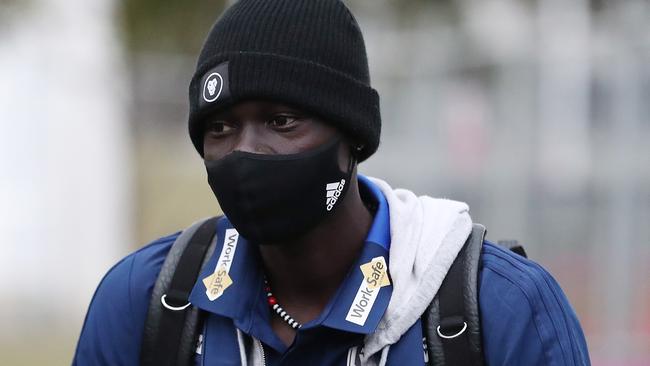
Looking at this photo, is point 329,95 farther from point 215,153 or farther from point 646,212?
point 646,212

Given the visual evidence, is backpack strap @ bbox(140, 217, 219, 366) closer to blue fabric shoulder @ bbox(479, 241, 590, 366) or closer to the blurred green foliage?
blue fabric shoulder @ bbox(479, 241, 590, 366)

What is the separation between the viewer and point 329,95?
3.16 m

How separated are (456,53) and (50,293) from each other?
16.2 feet

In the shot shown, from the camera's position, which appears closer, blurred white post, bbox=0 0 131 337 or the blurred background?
the blurred background

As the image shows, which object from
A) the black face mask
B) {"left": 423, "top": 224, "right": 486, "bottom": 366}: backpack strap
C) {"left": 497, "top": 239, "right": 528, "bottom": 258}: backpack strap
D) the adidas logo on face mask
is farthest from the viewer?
{"left": 497, "top": 239, "right": 528, "bottom": 258}: backpack strap

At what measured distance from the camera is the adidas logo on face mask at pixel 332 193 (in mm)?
3188

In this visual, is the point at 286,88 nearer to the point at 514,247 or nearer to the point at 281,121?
the point at 281,121

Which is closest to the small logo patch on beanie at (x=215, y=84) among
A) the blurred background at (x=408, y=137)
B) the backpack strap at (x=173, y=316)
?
the backpack strap at (x=173, y=316)

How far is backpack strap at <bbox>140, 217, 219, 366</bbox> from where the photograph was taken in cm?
317

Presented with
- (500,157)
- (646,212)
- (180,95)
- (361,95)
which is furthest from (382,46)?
(361,95)

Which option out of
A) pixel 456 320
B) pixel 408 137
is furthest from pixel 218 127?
pixel 408 137

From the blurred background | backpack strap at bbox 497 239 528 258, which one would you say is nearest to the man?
backpack strap at bbox 497 239 528 258

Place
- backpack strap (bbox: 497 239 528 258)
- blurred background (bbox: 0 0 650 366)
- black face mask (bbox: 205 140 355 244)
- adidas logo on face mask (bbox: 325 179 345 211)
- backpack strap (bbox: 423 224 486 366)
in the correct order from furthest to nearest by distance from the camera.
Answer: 1. blurred background (bbox: 0 0 650 366)
2. backpack strap (bbox: 497 239 528 258)
3. adidas logo on face mask (bbox: 325 179 345 211)
4. black face mask (bbox: 205 140 355 244)
5. backpack strap (bbox: 423 224 486 366)

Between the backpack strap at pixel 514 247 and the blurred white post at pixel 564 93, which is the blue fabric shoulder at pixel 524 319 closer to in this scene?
the backpack strap at pixel 514 247
